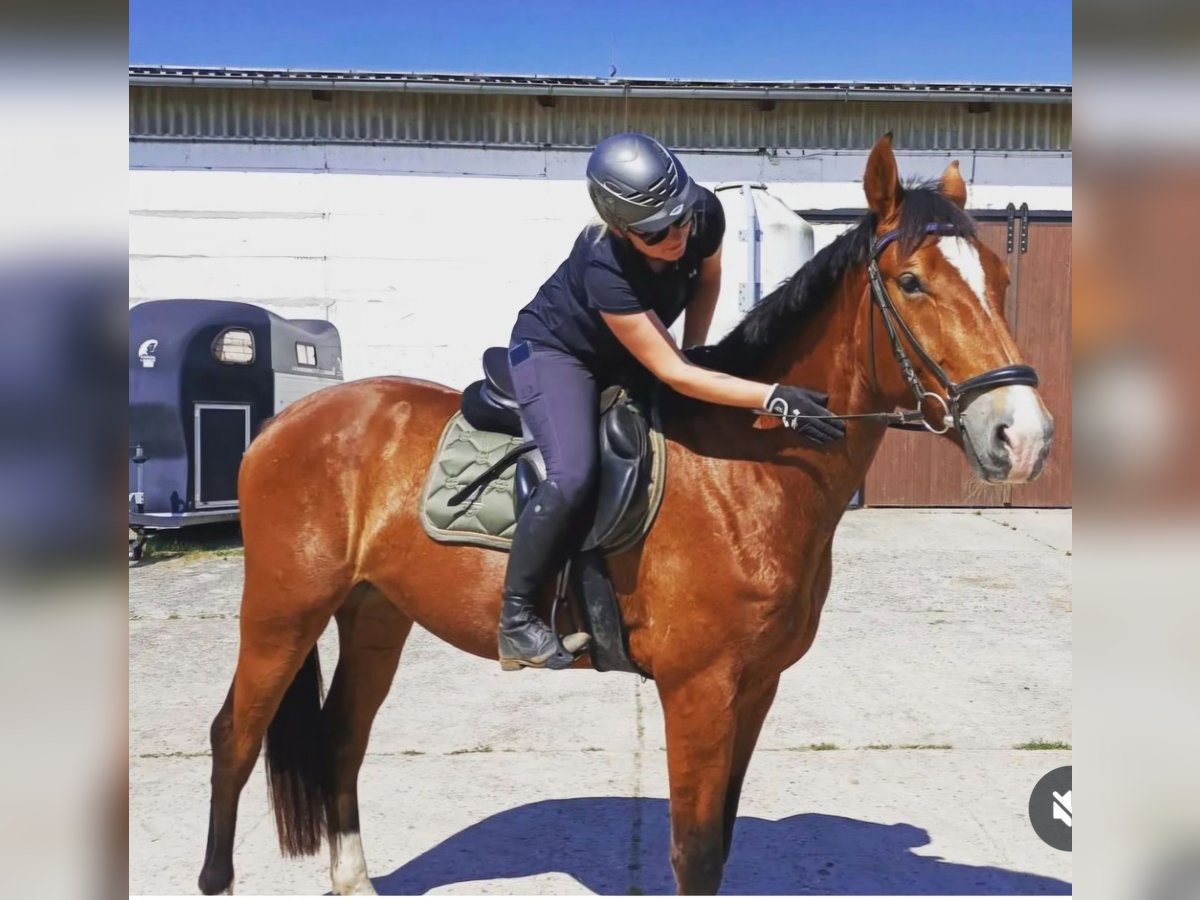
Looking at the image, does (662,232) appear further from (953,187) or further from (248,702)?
(248,702)

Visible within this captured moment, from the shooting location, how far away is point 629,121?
1088 centimetres

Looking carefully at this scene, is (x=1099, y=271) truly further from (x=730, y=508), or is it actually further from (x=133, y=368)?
(x=133, y=368)

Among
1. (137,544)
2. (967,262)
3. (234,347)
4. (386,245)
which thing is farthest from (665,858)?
(386,245)

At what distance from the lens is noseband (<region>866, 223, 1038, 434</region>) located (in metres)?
2.07

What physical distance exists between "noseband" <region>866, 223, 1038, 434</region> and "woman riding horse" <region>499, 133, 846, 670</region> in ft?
0.69

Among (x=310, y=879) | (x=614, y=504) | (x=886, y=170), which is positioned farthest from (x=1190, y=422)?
(x=310, y=879)

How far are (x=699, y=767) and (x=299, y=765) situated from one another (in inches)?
58.5

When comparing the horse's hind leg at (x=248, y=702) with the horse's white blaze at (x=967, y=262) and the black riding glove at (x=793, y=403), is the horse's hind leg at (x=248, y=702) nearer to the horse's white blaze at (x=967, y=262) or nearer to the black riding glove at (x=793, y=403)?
the black riding glove at (x=793, y=403)

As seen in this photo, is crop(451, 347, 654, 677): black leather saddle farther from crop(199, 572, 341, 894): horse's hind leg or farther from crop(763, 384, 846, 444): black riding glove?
crop(199, 572, 341, 894): horse's hind leg

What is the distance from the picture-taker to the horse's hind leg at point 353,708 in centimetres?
329

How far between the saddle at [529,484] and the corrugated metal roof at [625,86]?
27.8 feet

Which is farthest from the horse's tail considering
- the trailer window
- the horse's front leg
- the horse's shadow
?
the trailer window

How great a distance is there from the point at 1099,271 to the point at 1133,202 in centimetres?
9

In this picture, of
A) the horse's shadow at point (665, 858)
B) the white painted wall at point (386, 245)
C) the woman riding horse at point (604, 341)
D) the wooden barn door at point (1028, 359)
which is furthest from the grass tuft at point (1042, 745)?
the white painted wall at point (386, 245)
